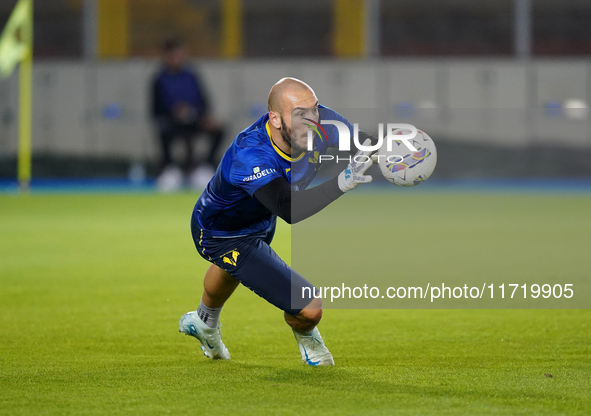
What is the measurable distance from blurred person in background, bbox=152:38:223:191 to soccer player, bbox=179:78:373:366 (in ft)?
42.9

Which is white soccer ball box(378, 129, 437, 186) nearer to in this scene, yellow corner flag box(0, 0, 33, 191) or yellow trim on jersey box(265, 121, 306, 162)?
yellow trim on jersey box(265, 121, 306, 162)

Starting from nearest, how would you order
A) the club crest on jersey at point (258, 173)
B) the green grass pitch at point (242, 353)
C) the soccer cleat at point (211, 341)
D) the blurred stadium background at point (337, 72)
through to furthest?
the green grass pitch at point (242, 353) → the club crest on jersey at point (258, 173) → the soccer cleat at point (211, 341) → the blurred stadium background at point (337, 72)

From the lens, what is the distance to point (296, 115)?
4.78 m

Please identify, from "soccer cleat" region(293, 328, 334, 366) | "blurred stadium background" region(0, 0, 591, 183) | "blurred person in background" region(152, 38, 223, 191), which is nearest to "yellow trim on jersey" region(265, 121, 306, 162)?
"soccer cleat" region(293, 328, 334, 366)

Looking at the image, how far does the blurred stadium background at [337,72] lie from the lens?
2100 cm

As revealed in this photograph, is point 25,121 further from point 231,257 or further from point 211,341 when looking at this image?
point 231,257

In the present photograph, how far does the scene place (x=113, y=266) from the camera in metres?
9.08

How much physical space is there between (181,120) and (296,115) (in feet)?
47.1

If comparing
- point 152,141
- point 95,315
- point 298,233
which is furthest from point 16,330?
point 152,141

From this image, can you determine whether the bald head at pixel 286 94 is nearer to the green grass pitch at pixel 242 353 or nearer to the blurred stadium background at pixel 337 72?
the green grass pitch at pixel 242 353

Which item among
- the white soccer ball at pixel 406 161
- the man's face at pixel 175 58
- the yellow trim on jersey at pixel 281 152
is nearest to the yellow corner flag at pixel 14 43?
the man's face at pixel 175 58

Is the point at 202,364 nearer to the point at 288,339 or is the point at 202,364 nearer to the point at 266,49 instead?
the point at 288,339

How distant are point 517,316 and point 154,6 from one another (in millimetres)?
18226

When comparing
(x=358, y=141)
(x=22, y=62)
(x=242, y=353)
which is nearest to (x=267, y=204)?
(x=358, y=141)
